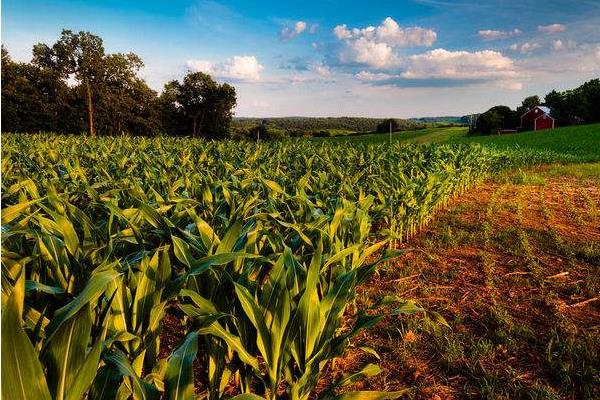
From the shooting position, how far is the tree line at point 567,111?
7281cm

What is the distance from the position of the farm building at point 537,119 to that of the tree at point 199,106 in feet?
188

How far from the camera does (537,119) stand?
254 feet

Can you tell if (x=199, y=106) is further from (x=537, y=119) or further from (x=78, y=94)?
(x=537, y=119)

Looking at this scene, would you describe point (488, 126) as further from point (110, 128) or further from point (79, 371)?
point (79, 371)

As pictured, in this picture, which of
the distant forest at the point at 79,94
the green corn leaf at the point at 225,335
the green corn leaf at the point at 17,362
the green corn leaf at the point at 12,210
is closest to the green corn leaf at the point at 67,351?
the green corn leaf at the point at 17,362

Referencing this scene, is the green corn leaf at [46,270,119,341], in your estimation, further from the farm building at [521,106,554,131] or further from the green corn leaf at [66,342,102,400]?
the farm building at [521,106,554,131]

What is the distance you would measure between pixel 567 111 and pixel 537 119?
496 cm

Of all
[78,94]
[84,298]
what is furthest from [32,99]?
[84,298]

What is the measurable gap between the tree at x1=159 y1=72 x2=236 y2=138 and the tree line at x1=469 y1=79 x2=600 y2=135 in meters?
43.1

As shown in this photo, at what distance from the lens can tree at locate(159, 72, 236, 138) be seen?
5897 cm

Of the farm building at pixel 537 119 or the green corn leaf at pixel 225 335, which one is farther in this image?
the farm building at pixel 537 119

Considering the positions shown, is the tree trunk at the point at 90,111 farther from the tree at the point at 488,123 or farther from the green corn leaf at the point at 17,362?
the tree at the point at 488,123

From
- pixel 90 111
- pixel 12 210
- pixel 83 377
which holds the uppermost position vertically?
pixel 90 111

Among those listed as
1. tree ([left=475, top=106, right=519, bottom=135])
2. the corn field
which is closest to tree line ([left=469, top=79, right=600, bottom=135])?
tree ([left=475, top=106, right=519, bottom=135])
